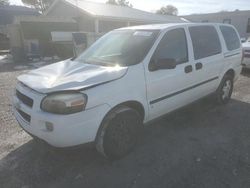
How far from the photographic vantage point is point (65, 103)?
2740mm

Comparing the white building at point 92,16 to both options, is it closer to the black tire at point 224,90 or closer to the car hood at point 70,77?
the black tire at point 224,90

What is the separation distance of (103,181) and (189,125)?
2.18m

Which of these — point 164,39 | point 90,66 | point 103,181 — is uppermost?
point 164,39

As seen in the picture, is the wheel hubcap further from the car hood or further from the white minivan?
the car hood

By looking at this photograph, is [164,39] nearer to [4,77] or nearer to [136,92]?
[136,92]

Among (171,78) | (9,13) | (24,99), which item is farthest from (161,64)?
(9,13)

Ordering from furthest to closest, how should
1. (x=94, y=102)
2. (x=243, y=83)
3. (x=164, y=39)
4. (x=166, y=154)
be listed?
(x=243, y=83) → (x=164, y=39) → (x=166, y=154) → (x=94, y=102)

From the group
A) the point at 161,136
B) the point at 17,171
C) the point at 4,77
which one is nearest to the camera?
the point at 17,171

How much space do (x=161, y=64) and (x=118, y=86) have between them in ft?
2.61

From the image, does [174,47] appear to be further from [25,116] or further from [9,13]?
[9,13]

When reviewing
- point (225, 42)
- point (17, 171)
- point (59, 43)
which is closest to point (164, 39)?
point (225, 42)

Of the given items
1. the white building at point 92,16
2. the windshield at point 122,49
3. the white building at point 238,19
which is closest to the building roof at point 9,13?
the white building at point 92,16

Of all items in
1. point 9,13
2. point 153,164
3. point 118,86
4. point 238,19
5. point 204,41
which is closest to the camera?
point 118,86

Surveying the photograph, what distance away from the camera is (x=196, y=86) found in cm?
443
